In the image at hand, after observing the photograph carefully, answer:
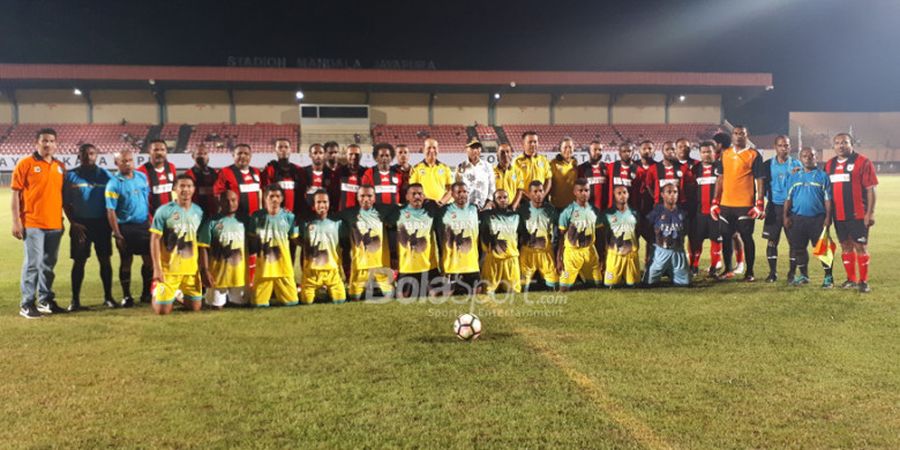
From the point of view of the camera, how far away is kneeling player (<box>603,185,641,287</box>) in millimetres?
6691

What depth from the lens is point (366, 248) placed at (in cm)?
630

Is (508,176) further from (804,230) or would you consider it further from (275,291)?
(804,230)

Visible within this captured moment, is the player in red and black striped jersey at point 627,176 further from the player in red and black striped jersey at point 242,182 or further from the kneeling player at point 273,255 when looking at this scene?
the player in red and black striped jersey at point 242,182

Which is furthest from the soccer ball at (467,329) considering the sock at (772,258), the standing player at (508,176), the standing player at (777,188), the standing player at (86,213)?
the standing player at (777,188)

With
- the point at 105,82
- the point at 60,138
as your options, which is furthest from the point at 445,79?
the point at 60,138

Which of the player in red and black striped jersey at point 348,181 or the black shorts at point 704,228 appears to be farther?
the black shorts at point 704,228

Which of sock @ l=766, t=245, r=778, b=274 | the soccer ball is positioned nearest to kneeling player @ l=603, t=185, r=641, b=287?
sock @ l=766, t=245, r=778, b=274

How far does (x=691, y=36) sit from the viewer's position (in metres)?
36.0

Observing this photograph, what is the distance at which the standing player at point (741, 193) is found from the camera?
7164 millimetres

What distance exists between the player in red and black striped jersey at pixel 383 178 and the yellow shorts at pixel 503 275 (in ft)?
4.66

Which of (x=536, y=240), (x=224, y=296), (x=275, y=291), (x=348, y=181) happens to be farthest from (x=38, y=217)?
(x=536, y=240)

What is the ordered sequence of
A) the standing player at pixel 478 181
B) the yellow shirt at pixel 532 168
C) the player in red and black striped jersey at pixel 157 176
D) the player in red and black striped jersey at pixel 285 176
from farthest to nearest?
the yellow shirt at pixel 532 168 < the standing player at pixel 478 181 < the player in red and black striped jersey at pixel 285 176 < the player in red and black striped jersey at pixel 157 176

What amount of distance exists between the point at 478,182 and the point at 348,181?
1.63 meters

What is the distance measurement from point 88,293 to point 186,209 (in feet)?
7.13
